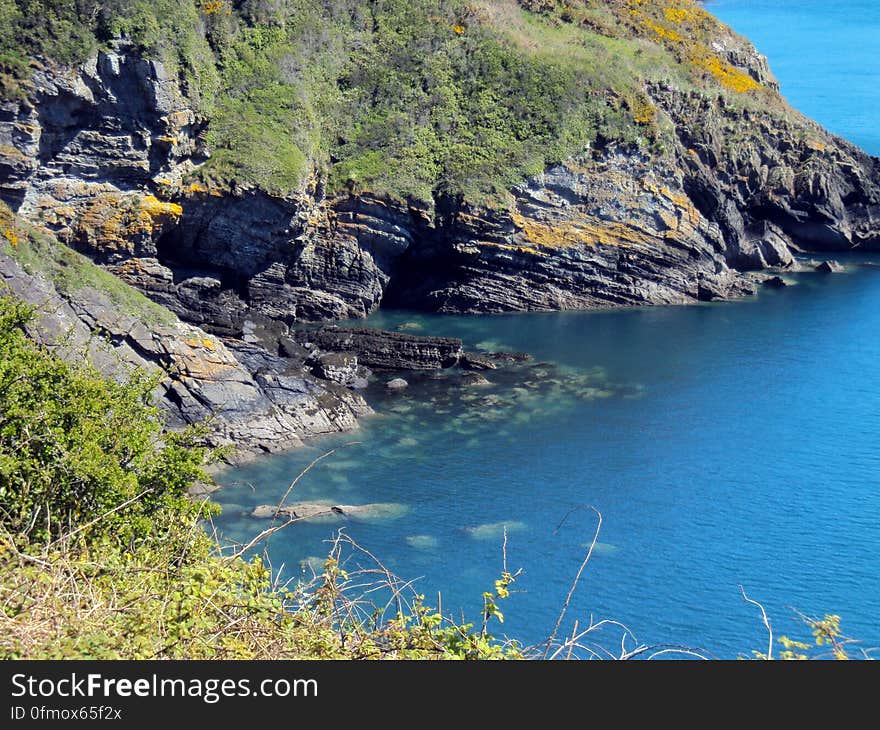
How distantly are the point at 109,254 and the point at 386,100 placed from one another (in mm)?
25936

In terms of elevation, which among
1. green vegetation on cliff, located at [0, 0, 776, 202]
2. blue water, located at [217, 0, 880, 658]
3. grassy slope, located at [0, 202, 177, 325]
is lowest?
blue water, located at [217, 0, 880, 658]

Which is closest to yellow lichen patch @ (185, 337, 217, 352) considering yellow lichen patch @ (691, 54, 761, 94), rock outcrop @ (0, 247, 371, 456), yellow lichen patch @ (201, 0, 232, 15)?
rock outcrop @ (0, 247, 371, 456)

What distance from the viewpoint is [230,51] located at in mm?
68562

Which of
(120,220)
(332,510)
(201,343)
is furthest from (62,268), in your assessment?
(332,510)

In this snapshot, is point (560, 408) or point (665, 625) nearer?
point (665, 625)

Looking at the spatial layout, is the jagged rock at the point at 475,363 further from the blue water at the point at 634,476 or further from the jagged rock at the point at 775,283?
the jagged rock at the point at 775,283

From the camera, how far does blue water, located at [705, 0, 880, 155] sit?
4424 inches

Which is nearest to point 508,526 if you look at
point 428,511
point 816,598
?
point 428,511

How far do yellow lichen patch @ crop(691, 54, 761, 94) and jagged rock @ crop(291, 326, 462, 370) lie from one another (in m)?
46.3

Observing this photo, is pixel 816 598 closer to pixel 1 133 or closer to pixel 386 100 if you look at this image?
pixel 1 133

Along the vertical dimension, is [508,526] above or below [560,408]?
below

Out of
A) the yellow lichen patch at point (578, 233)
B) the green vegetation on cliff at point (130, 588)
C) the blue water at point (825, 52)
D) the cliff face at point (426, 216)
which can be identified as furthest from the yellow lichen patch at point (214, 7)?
the blue water at point (825, 52)

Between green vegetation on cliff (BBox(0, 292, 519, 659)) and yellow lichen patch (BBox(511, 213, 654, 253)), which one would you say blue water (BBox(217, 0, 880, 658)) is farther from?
green vegetation on cliff (BBox(0, 292, 519, 659))

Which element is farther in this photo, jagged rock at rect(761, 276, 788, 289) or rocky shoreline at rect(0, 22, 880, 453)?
jagged rock at rect(761, 276, 788, 289)
